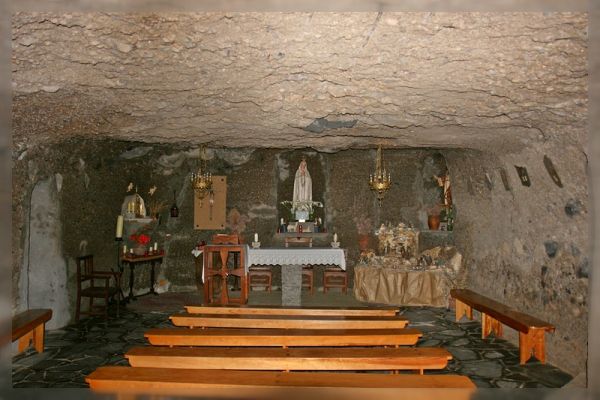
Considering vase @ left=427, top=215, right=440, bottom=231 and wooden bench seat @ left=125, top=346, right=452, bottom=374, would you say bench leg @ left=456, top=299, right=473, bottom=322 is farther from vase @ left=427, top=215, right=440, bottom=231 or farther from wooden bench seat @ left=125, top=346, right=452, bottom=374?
wooden bench seat @ left=125, top=346, right=452, bottom=374

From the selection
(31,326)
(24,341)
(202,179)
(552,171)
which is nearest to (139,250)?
(202,179)

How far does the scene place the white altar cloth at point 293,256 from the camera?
825 cm

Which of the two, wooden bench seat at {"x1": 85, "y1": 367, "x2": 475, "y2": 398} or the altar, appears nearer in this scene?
wooden bench seat at {"x1": 85, "y1": 367, "x2": 475, "y2": 398}

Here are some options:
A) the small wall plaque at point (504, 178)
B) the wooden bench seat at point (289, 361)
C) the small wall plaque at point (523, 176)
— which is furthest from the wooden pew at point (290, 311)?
the small wall plaque at point (504, 178)

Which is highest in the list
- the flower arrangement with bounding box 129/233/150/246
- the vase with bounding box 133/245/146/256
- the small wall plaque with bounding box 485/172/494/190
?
the small wall plaque with bounding box 485/172/494/190

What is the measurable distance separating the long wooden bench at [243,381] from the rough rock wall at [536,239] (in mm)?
2860

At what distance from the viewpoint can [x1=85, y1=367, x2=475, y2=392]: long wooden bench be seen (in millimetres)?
3143

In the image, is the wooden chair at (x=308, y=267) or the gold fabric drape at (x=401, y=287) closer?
the gold fabric drape at (x=401, y=287)

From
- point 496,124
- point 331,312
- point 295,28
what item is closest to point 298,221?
point 331,312

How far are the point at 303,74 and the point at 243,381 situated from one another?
269 centimetres

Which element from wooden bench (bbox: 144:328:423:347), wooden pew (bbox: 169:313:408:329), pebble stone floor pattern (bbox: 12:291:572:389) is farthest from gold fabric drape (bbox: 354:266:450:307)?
wooden bench (bbox: 144:328:423:347)

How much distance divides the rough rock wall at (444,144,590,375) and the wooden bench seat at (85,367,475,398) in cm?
285

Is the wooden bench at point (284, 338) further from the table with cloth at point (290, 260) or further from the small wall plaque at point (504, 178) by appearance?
the table with cloth at point (290, 260)

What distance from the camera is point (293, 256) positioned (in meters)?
8.27
